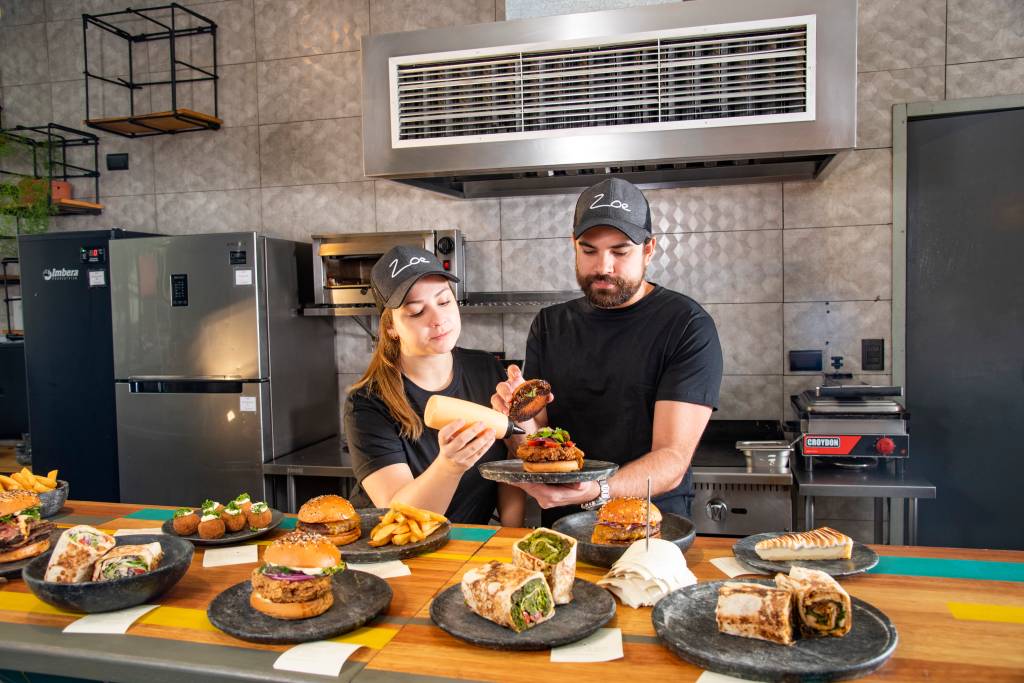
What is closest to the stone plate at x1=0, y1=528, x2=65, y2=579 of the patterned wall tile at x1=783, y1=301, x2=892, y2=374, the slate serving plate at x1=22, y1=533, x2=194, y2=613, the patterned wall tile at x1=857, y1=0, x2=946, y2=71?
the slate serving plate at x1=22, y1=533, x2=194, y2=613

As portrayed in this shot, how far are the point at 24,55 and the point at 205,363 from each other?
279cm

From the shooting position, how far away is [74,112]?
5059mm

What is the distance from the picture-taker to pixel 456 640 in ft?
4.33

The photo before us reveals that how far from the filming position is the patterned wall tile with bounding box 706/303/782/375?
3.94m

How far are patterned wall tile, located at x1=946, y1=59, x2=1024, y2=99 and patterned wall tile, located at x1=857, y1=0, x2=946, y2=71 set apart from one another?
11 centimetres

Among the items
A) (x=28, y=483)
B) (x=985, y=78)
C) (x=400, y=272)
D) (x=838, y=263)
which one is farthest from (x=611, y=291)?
(x=985, y=78)

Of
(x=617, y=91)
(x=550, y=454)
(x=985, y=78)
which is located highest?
(x=985, y=78)

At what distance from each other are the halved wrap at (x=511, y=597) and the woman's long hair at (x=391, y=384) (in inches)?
36.2

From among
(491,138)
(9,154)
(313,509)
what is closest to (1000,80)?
(491,138)

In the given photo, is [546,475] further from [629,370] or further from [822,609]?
[629,370]

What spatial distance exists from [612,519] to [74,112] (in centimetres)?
494

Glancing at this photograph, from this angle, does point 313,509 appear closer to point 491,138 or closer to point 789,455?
point 491,138

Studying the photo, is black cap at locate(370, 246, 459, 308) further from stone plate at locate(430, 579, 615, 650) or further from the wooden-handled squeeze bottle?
stone plate at locate(430, 579, 615, 650)

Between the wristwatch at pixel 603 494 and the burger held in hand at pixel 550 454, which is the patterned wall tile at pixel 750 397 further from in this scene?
the burger held in hand at pixel 550 454
